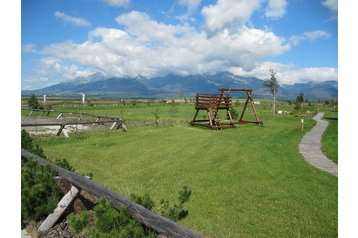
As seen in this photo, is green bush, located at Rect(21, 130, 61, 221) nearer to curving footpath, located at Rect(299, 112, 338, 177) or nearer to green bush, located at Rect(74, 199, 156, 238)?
green bush, located at Rect(74, 199, 156, 238)

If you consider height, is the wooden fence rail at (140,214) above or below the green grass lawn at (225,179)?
above

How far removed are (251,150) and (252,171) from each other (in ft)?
13.3

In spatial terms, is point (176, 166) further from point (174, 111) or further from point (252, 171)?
point (174, 111)

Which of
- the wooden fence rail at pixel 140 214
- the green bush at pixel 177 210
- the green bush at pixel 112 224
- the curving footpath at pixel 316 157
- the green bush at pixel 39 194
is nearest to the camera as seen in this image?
the wooden fence rail at pixel 140 214

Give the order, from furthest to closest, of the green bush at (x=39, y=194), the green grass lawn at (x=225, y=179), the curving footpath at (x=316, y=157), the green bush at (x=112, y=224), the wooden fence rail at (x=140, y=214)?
the curving footpath at (x=316, y=157) → the green grass lawn at (x=225, y=179) → the green bush at (x=39, y=194) → the green bush at (x=112, y=224) → the wooden fence rail at (x=140, y=214)

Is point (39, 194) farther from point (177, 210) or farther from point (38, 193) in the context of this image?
point (177, 210)

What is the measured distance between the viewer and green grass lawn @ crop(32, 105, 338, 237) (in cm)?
690

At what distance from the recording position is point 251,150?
15.3 meters

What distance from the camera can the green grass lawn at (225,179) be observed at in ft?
22.6

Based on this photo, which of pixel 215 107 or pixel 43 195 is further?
pixel 215 107

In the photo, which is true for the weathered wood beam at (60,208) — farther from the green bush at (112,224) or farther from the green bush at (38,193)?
the green bush at (112,224)

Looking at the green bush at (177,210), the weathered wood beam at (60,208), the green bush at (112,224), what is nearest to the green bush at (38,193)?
the weathered wood beam at (60,208)
